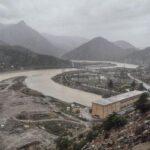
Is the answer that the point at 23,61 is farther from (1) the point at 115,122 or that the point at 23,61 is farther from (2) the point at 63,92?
(1) the point at 115,122

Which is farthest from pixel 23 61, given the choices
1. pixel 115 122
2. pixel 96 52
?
pixel 115 122

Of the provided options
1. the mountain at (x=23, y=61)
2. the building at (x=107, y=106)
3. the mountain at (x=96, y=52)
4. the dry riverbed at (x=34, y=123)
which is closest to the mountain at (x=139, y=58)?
the mountain at (x=96, y=52)

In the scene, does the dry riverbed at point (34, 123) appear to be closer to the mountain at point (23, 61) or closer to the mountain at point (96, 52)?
the mountain at point (23, 61)

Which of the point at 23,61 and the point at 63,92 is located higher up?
the point at 23,61

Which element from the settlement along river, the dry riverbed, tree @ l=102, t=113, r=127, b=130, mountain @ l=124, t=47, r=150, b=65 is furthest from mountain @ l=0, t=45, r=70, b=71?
tree @ l=102, t=113, r=127, b=130

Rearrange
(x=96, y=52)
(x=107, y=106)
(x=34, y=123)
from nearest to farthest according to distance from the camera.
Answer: (x=34, y=123), (x=107, y=106), (x=96, y=52)
